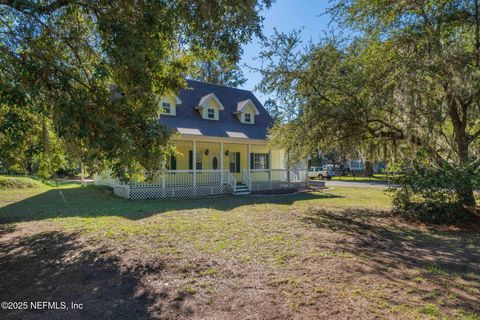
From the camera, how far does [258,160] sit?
20.1 m

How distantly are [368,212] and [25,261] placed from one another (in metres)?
10.4

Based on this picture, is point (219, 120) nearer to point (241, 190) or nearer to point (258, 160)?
point (258, 160)

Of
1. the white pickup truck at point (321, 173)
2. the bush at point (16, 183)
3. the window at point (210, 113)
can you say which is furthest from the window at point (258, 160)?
the white pickup truck at point (321, 173)

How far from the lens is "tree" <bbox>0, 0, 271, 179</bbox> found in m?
4.66

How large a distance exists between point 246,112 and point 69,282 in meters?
16.2

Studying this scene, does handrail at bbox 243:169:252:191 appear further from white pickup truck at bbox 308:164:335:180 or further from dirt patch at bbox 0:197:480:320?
white pickup truck at bbox 308:164:335:180

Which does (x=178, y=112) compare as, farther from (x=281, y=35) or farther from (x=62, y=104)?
(x=62, y=104)

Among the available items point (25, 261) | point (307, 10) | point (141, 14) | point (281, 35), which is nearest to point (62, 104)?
point (141, 14)

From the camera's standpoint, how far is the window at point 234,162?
19.1 meters

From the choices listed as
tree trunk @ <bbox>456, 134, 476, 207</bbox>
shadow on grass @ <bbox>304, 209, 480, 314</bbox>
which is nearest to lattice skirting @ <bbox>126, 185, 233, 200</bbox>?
shadow on grass @ <bbox>304, 209, 480, 314</bbox>

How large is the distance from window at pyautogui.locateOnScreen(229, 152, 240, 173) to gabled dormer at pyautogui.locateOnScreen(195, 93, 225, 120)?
2.56 m

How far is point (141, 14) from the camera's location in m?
5.69

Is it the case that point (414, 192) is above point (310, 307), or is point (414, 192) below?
above

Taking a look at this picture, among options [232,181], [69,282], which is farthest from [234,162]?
[69,282]
